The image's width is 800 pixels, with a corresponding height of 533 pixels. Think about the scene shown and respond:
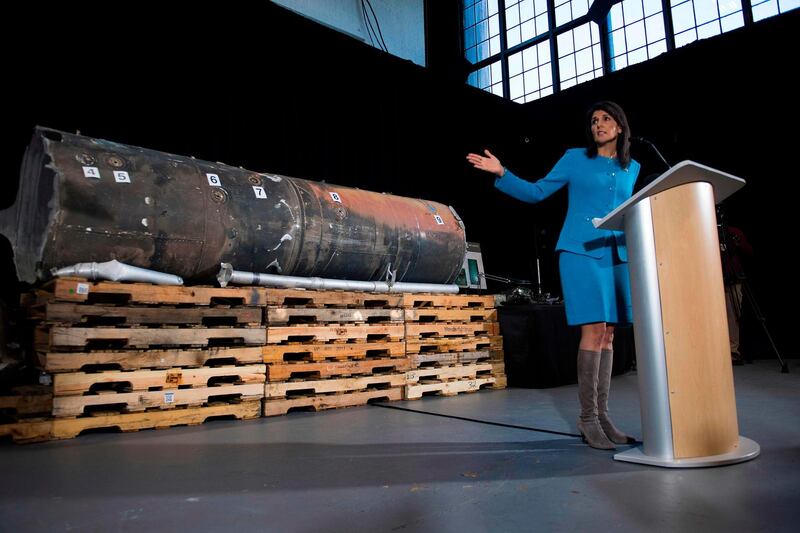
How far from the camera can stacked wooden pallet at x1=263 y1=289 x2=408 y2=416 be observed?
4324 mm

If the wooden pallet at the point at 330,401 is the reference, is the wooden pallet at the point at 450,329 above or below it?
above

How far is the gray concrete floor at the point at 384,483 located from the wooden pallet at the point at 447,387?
4.72 ft

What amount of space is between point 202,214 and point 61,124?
7.16 ft

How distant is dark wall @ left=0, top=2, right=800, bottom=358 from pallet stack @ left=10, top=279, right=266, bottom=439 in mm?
2106

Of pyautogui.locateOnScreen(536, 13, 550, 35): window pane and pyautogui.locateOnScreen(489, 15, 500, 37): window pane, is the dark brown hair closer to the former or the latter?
pyautogui.locateOnScreen(536, 13, 550, 35): window pane

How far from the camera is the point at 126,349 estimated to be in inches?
146

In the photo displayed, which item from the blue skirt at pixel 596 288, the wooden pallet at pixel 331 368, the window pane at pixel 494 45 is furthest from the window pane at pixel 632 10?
the blue skirt at pixel 596 288

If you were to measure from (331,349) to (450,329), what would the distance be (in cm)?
139

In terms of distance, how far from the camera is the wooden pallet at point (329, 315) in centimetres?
439

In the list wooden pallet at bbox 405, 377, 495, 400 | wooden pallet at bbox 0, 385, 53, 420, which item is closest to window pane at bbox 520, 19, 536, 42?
wooden pallet at bbox 405, 377, 495, 400

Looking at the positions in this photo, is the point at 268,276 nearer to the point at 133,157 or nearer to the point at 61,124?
the point at 133,157

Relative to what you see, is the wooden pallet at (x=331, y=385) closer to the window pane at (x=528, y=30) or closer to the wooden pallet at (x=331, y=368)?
the wooden pallet at (x=331, y=368)

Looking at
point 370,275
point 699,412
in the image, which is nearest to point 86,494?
point 699,412

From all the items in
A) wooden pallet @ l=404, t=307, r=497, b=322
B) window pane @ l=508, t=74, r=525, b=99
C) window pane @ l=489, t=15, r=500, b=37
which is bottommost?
wooden pallet @ l=404, t=307, r=497, b=322
